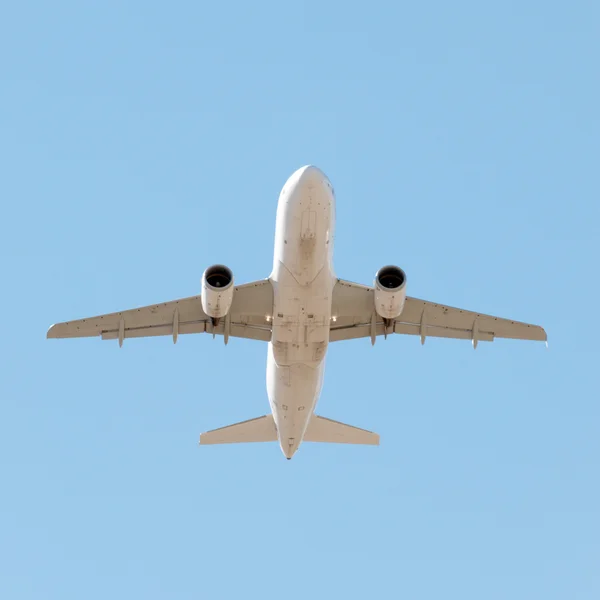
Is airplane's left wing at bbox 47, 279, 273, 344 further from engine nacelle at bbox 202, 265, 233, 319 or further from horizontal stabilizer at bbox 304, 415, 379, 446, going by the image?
horizontal stabilizer at bbox 304, 415, 379, 446

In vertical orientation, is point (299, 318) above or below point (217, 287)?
below

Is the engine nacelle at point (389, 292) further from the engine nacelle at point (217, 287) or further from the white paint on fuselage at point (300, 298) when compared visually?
the engine nacelle at point (217, 287)

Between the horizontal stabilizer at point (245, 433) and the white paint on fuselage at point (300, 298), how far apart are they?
1.60 m

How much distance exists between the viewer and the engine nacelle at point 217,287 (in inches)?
1409

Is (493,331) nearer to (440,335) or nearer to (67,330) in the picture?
(440,335)

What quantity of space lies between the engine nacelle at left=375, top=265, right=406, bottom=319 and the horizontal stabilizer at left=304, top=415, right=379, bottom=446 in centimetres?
645

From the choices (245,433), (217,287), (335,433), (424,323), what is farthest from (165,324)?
(424,323)

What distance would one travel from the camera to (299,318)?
36.1 meters

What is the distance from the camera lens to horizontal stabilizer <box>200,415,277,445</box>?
135 feet

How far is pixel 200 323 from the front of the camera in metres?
38.9

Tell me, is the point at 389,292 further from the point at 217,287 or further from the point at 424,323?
the point at 217,287

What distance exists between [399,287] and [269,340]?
5331mm

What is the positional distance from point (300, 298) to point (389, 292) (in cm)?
277

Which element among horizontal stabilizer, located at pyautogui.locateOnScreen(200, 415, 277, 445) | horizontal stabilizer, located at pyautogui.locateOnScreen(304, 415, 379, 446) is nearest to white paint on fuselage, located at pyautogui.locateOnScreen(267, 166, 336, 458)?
horizontal stabilizer, located at pyautogui.locateOnScreen(200, 415, 277, 445)
